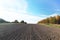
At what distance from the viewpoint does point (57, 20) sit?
131 m

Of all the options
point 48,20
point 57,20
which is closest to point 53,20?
point 57,20

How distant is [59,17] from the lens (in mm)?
141750

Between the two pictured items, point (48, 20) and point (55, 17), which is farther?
point (48, 20)

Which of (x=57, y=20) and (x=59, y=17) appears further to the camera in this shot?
(x=59, y=17)

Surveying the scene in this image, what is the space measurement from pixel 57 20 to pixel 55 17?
25.4ft

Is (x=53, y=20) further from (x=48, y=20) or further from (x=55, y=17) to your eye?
(x=48, y=20)

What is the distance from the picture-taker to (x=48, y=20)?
14988cm

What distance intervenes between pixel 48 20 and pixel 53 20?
1698cm

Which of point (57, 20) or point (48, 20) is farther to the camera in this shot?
point (48, 20)

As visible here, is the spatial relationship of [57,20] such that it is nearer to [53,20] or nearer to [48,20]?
[53,20]

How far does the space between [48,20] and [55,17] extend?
44.5ft

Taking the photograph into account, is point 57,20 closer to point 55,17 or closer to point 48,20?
point 55,17

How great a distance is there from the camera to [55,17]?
138 meters
